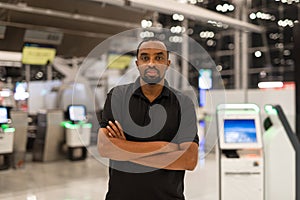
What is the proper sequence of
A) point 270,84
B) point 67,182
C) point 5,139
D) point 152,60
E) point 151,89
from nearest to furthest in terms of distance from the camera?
point 152,60, point 151,89, point 67,182, point 5,139, point 270,84

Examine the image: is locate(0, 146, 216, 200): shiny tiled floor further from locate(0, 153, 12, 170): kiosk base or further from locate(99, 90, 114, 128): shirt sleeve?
locate(99, 90, 114, 128): shirt sleeve

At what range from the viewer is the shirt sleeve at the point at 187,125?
176 cm

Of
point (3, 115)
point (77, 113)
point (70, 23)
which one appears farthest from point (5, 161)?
point (70, 23)

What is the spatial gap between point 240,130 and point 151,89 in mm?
2259

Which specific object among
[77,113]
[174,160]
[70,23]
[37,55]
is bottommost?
[77,113]

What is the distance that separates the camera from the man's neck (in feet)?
5.79

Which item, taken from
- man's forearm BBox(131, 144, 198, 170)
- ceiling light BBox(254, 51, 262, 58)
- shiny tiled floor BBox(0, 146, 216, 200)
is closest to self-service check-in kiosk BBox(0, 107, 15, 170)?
shiny tiled floor BBox(0, 146, 216, 200)

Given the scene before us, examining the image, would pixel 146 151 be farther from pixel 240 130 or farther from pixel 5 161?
pixel 5 161

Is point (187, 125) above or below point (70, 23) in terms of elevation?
below

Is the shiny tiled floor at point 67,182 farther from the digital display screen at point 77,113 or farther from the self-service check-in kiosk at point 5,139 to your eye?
the digital display screen at point 77,113

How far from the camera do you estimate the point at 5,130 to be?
6301mm

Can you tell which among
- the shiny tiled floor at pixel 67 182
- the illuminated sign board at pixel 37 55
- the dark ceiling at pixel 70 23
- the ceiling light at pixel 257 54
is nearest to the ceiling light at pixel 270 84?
the ceiling light at pixel 257 54

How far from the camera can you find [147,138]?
5.78ft

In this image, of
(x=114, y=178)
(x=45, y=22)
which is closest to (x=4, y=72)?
(x=45, y=22)
